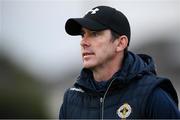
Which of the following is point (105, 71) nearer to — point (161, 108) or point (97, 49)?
point (97, 49)

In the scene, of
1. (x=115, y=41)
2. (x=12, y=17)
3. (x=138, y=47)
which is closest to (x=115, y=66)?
(x=115, y=41)

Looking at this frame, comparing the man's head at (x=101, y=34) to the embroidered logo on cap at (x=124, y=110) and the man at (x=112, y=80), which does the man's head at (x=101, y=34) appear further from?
the embroidered logo on cap at (x=124, y=110)

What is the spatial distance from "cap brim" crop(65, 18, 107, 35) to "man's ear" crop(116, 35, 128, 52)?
17cm

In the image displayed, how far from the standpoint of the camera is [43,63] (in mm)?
15625

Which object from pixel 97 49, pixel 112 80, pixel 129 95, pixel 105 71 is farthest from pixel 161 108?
pixel 97 49

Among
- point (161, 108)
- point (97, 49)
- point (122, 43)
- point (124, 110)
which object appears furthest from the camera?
point (122, 43)

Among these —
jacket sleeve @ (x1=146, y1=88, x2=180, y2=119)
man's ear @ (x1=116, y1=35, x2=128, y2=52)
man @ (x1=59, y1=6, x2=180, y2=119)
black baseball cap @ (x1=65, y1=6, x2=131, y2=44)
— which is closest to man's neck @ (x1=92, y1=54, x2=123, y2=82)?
man @ (x1=59, y1=6, x2=180, y2=119)

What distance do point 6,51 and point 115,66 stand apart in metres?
9.72

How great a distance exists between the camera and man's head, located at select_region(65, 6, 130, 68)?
5562 millimetres

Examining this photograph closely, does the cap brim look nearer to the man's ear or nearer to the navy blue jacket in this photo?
the man's ear

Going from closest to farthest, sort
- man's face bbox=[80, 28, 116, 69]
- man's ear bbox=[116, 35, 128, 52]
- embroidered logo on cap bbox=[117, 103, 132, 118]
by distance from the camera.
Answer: embroidered logo on cap bbox=[117, 103, 132, 118] < man's face bbox=[80, 28, 116, 69] < man's ear bbox=[116, 35, 128, 52]

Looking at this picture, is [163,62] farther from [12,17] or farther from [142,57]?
[142,57]

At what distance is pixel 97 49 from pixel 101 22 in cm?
21

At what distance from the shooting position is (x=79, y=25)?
18.8 ft
